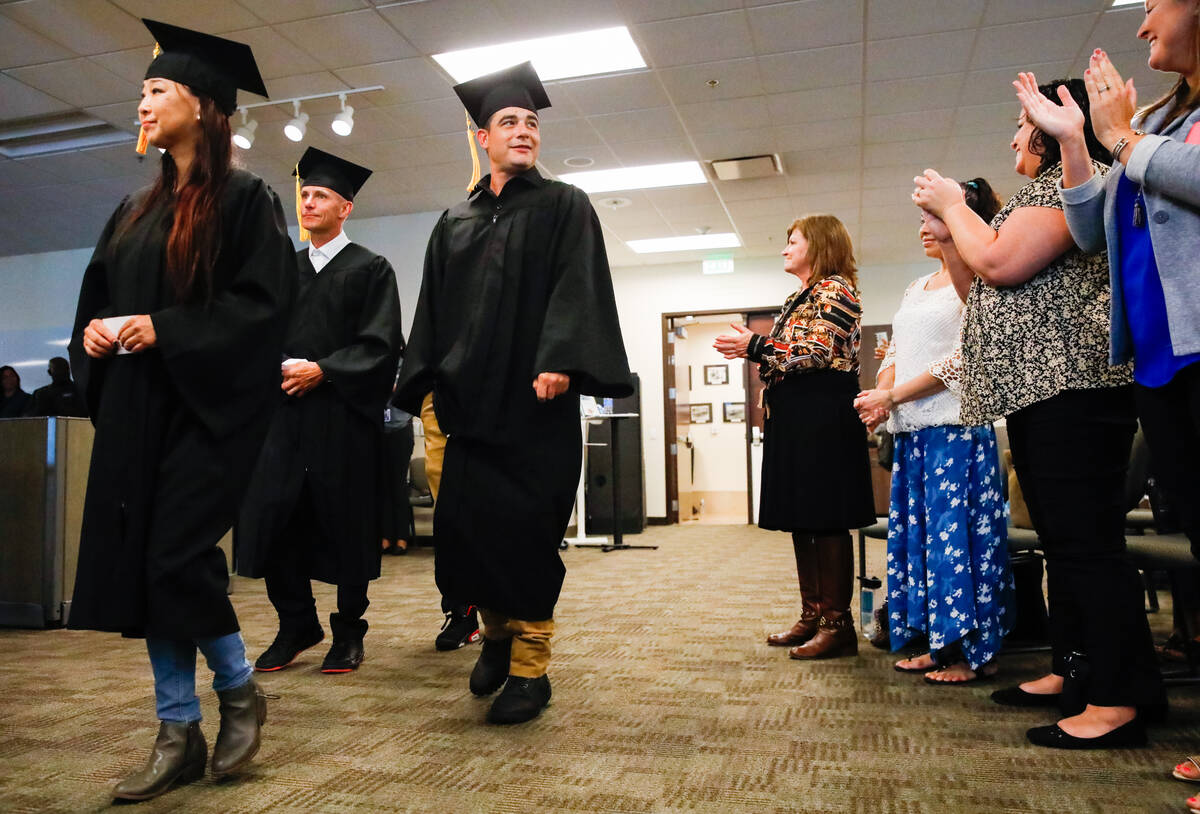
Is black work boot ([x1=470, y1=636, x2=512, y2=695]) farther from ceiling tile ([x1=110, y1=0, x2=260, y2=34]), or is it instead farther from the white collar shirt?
ceiling tile ([x1=110, y1=0, x2=260, y2=34])

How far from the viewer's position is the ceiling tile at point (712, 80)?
4.84m

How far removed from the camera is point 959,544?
93.0 inches

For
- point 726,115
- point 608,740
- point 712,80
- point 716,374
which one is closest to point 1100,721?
point 608,740

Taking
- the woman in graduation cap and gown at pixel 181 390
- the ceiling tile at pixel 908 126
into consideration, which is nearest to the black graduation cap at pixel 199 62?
the woman in graduation cap and gown at pixel 181 390

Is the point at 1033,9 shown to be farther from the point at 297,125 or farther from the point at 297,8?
the point at 297,125

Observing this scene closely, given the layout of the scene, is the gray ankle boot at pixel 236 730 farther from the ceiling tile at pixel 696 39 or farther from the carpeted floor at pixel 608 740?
the ceiling tile at pixel 696 39

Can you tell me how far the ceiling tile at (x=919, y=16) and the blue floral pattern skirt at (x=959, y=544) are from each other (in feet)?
8.79

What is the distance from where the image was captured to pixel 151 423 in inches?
61.4

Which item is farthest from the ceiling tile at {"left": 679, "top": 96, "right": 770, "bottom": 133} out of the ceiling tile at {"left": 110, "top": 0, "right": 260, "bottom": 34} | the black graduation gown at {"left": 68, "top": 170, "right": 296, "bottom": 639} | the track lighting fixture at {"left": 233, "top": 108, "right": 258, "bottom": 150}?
the black graduation gown at {"left": 68, "top": 170, "right": 296, "bottom": 639}

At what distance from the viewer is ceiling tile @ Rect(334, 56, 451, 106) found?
482cm

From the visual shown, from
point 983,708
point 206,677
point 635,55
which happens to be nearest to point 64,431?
point 206,677

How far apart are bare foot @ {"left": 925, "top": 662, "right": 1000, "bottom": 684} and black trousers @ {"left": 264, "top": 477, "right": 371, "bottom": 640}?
1684mm

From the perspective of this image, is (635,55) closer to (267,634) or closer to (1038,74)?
(1038,74)

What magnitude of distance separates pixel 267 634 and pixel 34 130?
460 centimetres
